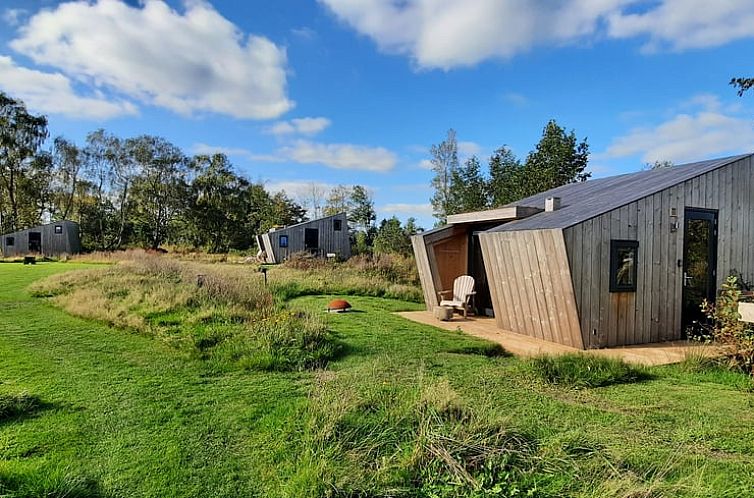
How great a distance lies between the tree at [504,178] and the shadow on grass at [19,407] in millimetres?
19948

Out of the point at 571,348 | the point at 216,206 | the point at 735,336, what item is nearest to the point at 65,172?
the point at 216,206

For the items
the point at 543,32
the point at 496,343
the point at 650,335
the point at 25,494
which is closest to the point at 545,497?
the point at 25,494

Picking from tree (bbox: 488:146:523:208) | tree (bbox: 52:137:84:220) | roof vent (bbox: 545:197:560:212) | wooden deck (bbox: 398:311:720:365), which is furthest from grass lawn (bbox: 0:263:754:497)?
tree (bbox: 52:137:84:220)

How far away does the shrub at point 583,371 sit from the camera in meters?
4.52

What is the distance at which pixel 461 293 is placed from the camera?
934cm

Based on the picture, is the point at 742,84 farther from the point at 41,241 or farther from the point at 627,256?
the point at 41,241

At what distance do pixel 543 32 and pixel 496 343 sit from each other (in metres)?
6.45

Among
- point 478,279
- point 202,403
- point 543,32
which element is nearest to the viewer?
point 202,403

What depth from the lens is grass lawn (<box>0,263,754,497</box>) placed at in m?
2.46

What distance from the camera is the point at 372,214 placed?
3497 centimetres

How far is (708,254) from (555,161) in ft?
47.2

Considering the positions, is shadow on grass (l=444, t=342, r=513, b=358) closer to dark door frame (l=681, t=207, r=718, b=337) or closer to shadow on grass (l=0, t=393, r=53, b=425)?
dark door frame (l=681, t=207, r=718, b=337)

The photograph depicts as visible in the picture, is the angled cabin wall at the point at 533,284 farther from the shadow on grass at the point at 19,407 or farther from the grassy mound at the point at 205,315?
the shadow on grass at the point at 19,407

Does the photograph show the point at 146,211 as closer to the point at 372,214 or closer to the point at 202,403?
the point at 372,214
